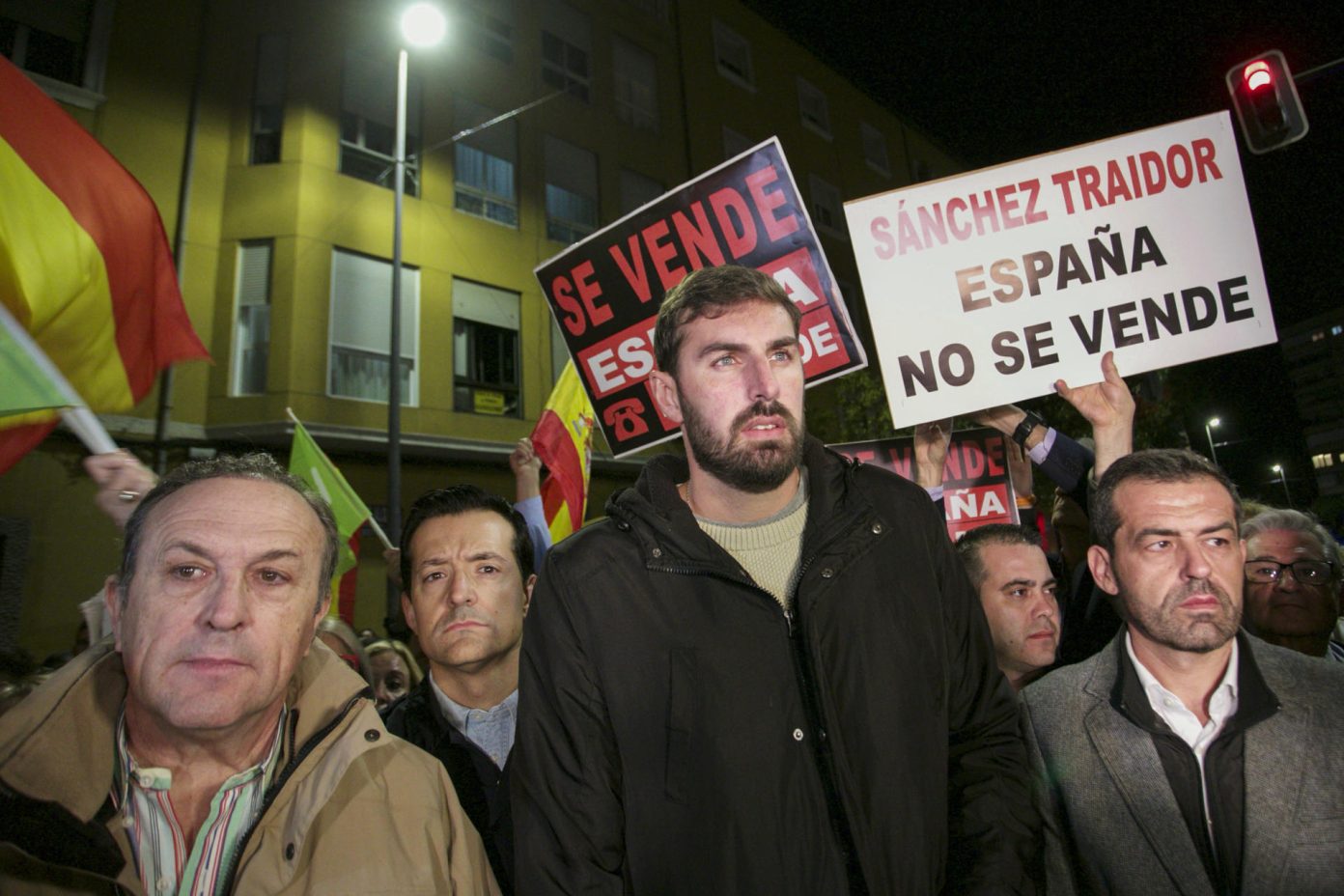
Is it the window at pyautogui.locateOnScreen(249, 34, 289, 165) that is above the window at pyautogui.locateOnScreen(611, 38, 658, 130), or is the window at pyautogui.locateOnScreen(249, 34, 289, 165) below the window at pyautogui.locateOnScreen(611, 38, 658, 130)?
below

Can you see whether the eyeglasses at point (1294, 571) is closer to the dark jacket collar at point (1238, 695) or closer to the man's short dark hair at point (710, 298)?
the dark jacket collar at point (1238, 695)

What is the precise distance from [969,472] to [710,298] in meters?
5.02

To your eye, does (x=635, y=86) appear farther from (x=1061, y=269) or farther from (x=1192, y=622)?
(x=1192, y=622)

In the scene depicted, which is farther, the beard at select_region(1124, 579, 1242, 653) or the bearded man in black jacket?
the beard at select_region(1124, 579, 1242, 653)

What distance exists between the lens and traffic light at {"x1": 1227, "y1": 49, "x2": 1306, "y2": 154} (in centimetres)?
747

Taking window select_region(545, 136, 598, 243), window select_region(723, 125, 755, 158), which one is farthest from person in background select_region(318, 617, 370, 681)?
window select_region(723, 125, 755, 158)

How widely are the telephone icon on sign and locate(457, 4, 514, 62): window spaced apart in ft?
43.7

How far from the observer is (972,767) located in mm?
1922

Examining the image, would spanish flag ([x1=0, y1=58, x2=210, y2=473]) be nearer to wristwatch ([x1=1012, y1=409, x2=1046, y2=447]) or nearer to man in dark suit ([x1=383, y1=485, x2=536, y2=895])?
man in dark suit ([x1=383, y1=485, x2=536, y2=895])

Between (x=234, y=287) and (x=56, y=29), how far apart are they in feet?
12.8

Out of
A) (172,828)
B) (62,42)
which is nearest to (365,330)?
(62,42)

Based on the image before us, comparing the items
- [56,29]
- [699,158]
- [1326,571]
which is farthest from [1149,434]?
[56,29]

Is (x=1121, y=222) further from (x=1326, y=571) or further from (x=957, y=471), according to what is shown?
(x=957, y=471)

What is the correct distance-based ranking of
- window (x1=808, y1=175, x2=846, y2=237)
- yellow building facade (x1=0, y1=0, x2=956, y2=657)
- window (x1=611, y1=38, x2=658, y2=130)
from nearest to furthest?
1. yellow building facade (x1=0, y1=0, x2=956, y2=657)
2. window (x1=611, y1=38, x2=658, y2=130)
3. window (x1=808, y1=175, x2=846, y2=237)
